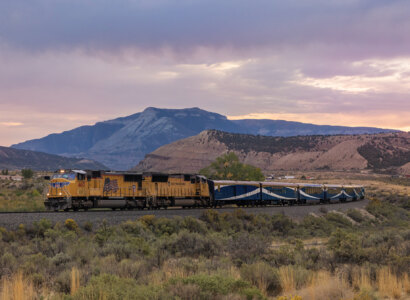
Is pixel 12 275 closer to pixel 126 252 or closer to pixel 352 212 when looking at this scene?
pixel 126 252

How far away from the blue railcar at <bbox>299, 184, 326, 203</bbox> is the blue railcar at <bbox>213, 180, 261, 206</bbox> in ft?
27.2

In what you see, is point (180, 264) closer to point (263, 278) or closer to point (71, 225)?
point (263, 278)

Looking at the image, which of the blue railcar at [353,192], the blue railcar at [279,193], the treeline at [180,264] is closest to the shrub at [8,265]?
the treeline at [180,264]

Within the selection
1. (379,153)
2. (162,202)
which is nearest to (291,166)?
(379,153)

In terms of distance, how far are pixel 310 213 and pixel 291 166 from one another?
142 meters

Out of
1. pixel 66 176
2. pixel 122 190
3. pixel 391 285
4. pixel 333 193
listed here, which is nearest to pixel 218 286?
pixel 391 285

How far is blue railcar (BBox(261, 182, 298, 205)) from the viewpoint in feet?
166

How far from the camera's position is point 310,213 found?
44.3 meters

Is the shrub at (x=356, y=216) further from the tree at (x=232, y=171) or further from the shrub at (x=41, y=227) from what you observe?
the tree at (x=232, y=171)

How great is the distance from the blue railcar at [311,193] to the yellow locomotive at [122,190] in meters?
16.2

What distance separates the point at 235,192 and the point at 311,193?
49.0ft

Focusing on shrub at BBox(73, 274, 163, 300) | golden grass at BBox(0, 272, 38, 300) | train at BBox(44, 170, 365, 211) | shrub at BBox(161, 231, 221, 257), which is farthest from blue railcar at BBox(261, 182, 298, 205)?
shrub at BBox(73, 274, 163, 300)

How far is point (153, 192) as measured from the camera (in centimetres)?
3872

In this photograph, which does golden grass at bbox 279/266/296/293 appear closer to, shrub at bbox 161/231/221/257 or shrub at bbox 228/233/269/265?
shrub at bbox 228/233/269/265
